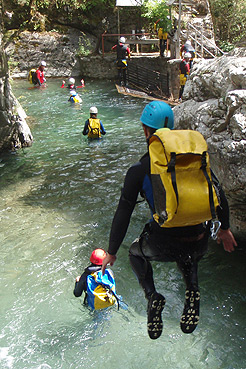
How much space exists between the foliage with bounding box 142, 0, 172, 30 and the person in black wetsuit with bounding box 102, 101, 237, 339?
1897 cm

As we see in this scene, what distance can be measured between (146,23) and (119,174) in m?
19.3

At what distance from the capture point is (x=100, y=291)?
15.7 feet

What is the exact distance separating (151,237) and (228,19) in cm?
2644

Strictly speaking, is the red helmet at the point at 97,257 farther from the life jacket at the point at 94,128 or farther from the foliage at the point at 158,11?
the foliage at the point at 158,11

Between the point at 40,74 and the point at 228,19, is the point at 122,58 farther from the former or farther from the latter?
the point at 228,19

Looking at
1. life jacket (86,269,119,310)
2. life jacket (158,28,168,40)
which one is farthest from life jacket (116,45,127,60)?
life jacket (86,269,119,310)

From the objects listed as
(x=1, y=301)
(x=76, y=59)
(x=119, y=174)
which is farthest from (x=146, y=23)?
(x=1, y=301)

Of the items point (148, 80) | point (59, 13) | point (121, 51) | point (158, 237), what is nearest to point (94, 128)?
point (158, 237)

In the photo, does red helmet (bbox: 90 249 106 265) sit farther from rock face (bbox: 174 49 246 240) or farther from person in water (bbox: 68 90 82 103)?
person in water (bbox: 68 90 82 103)

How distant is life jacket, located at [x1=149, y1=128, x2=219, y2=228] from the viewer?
271cm

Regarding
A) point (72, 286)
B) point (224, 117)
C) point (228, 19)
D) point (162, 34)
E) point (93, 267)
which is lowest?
point (72, 286)

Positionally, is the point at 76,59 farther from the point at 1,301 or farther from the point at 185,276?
the point at 185,276

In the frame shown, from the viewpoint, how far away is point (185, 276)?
3.36 meters

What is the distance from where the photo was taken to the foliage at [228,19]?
24489mm
